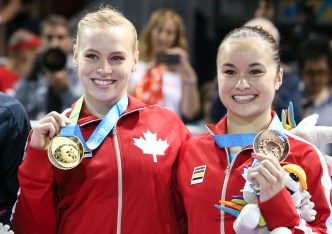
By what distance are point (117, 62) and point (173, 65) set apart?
208 centimetres

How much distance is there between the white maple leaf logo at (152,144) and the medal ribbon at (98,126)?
0.13 metres

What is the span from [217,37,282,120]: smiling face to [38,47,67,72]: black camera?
242 centimetres

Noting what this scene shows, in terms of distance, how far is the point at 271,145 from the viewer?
2.90 metres

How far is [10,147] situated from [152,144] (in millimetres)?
560

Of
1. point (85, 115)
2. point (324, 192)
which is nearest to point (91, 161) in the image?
point (85, 115)

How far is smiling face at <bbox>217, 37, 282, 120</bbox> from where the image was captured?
3092 millimetres

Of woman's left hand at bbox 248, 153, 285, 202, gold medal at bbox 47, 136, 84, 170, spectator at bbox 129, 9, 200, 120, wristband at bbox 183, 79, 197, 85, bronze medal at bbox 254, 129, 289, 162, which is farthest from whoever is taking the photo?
wristband at bbox 183, 79, 197, 85

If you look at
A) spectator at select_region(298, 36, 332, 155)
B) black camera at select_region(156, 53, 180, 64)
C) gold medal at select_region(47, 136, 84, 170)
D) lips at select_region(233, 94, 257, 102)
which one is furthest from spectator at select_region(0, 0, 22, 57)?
lips at select_region(233, 94, 257, 102)

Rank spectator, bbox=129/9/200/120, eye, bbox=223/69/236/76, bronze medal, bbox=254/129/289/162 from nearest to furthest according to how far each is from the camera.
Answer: bronze medal, bbox=254/129/289/162
eye, bbox=223/69/236/76
spectator, bbox=129/9/200/120

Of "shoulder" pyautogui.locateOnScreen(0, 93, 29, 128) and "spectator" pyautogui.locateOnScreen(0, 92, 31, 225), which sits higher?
"shoulder" pyautogui.locateOnScreen(0, 93, 29, 128)

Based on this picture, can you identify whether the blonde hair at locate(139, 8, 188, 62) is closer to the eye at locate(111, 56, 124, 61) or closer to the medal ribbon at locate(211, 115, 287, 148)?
the eye at locate(111, 56, 124, 61)

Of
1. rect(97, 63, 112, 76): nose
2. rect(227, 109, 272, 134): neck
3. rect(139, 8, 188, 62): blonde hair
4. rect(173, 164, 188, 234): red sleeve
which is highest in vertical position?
rect(139, 8, 188, 62): blonde hair

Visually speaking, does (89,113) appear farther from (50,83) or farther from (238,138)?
(50,83)

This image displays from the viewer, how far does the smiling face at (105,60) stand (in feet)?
10.5
